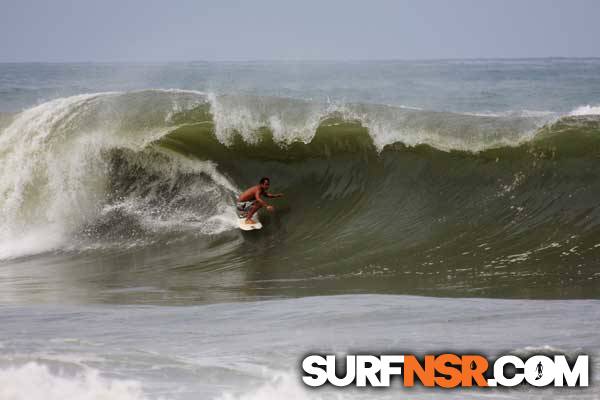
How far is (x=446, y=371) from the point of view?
216 inches

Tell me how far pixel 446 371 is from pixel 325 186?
24.2ft

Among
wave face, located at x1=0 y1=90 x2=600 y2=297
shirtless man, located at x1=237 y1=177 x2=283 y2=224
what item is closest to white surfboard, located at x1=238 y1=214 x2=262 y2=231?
shirtless man, located at x1=237 y1=177 x2=283 y2=224

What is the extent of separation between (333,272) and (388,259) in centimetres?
76


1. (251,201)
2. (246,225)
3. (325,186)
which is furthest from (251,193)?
(325,186)

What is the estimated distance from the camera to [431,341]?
6.08m

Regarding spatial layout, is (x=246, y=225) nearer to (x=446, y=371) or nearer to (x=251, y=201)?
(x=251, y=201)

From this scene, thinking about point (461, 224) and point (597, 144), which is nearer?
point (461, 224)

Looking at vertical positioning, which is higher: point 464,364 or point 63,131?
point 63,131

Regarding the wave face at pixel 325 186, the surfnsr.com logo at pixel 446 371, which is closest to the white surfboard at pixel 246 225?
the wave face at pixel 325 186

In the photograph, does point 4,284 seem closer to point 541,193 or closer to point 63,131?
point 63,131

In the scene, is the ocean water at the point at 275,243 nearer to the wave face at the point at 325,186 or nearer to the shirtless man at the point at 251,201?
the wave face at the point at 325,186

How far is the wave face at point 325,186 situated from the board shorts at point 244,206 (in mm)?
251

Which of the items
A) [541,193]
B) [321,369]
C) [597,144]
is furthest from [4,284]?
[597,144]

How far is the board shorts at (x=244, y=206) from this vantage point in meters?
11.3
